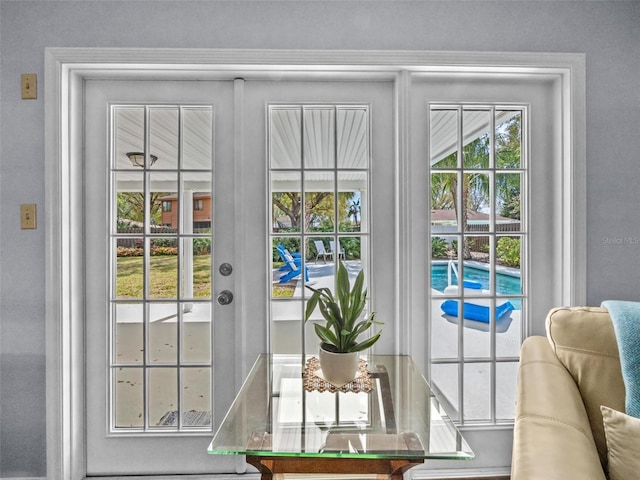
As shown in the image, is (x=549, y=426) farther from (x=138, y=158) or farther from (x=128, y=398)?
(x=138, y=158)

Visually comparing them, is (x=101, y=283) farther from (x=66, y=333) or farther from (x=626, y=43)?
(x=626, y=43)

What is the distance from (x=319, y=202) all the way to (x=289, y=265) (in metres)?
0.35

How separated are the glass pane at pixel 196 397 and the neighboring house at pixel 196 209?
2.39 feet

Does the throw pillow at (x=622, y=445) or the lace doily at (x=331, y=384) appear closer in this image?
the throw pillow at (x=622, y=445)

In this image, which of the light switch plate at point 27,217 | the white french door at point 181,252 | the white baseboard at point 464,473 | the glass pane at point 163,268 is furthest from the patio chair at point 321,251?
the light switch plate at point 27,217

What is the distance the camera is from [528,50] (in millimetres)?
1803

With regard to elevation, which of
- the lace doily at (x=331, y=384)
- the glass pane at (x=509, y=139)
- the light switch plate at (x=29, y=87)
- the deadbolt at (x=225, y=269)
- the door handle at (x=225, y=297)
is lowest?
the lace doily at (x=331, y=384)

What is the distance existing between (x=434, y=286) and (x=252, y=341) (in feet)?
3.12

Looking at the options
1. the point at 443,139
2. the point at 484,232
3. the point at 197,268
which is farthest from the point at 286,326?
the point at 443,139

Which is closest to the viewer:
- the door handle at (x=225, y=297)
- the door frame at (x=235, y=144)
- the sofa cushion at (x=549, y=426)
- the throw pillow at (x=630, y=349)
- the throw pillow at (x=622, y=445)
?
the sofa cushion at (x=549, y=426)

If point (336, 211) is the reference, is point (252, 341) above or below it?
below

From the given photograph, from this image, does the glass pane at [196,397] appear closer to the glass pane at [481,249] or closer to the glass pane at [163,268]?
the glass pane at [163,268]

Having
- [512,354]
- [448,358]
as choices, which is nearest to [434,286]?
[448,358]

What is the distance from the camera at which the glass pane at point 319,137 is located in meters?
1.89
